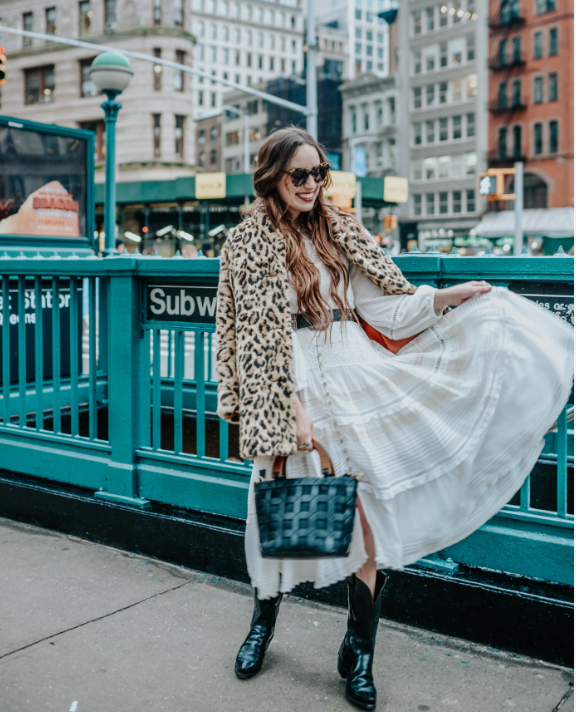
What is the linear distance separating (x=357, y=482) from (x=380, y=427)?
0.22 metres

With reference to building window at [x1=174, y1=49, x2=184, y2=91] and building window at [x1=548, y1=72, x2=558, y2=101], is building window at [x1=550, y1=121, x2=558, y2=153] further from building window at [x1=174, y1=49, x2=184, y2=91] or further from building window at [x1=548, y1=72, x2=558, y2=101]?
building window at [x1=174, y1=49, x2=184, y2=91]

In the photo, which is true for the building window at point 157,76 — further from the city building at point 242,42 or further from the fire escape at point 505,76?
the city building at point 242,42

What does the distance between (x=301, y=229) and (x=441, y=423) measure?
0.92 metres

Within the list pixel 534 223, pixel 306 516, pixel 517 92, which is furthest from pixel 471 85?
pixel 306 516

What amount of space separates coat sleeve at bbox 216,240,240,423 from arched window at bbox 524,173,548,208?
62.2m

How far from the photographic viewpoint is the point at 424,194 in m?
68.4

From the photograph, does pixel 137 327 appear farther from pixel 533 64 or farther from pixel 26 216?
pixel 533 64

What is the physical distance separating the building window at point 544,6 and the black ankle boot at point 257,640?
67.5 metres

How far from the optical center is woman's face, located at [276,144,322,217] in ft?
9.44

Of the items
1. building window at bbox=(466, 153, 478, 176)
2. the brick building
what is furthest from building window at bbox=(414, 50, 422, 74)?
building window at bbox=(466, 153, 478, 176)

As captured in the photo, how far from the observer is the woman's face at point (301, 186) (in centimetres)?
288

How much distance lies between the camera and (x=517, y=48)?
63.3 m

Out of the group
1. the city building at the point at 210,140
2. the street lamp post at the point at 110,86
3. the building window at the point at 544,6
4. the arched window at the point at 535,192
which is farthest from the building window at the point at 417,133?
the street lamp post at the point at 110,86

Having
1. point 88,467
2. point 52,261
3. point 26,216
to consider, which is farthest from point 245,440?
point 26,216
